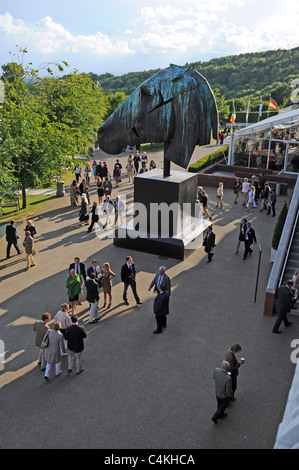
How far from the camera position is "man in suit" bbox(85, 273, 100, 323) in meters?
10.3

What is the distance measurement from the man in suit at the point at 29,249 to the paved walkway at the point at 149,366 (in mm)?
230

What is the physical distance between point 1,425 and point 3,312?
4.10m

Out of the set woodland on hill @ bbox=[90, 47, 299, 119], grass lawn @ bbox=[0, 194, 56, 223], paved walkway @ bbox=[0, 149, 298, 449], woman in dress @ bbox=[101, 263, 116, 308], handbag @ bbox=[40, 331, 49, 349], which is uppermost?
woodland on hill @ bbox=[90, 47, 299, 119]

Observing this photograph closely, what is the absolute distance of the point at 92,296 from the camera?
34.0ft

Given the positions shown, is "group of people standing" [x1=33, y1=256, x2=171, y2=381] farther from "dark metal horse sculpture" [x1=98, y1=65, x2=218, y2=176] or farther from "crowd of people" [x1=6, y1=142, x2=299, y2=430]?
"dark metal horse sculpture" [x1=98, y1=65, x2=218, y2=176]

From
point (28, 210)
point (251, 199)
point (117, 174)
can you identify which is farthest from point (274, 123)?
point (28, 210)

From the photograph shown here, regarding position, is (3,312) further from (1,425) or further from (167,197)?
(167,197)

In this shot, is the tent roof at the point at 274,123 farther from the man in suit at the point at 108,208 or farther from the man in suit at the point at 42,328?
the man in suit at the point at 42,328

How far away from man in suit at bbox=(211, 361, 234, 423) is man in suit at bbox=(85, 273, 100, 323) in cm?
406

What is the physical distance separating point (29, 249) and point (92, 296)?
404 centimetres

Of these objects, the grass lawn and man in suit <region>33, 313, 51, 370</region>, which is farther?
the grass lawn

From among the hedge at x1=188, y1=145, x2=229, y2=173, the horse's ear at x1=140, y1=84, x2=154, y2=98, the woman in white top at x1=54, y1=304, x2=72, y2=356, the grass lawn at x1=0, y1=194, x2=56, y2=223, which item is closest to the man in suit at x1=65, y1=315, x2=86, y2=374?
the woman in white top at x1=54, y1=304, x2=72, y2=356

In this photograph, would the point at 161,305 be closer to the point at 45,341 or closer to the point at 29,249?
the point at 45,341

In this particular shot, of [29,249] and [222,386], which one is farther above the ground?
[29,249]
